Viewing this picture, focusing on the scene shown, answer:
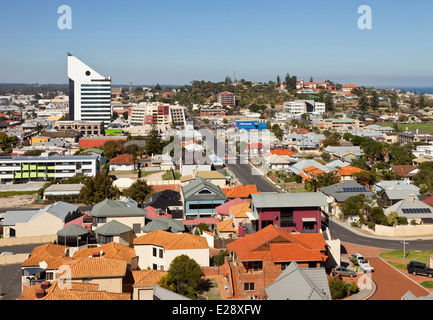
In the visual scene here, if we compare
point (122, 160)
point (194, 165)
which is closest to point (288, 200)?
point (194, 165)

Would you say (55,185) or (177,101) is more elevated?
(177,101)

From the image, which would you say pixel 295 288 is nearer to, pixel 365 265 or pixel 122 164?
pixel 365 265

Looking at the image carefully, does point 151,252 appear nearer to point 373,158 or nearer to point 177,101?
point 373,158

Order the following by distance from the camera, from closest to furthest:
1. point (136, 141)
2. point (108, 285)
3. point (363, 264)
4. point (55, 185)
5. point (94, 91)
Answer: point (108, 285) < point (363, 264) < point (55, 185) < point (136, 141) < point (94, 91)

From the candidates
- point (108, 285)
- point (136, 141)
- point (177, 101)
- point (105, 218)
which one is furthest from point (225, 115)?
point (108, 285)

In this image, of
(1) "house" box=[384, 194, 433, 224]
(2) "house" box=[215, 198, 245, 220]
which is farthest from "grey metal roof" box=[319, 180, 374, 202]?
(2) "house" box=[215, 198, 245, 220]

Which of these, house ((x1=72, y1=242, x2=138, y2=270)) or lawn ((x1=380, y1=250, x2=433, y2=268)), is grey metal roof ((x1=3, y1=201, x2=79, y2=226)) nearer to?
house ((x1=72, y1=242, x2=138, y2=270))
